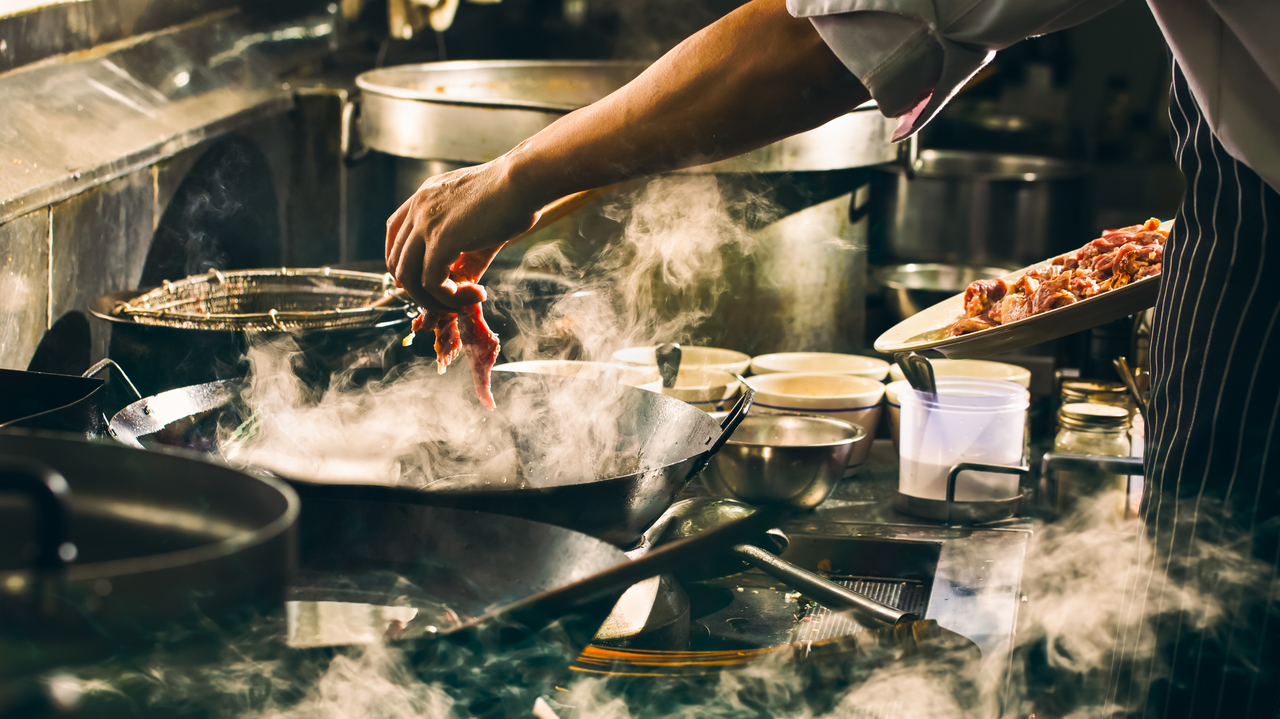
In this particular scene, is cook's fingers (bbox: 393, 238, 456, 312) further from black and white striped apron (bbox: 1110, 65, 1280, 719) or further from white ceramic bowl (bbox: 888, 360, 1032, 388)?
white ceramic bowl (bbox: 888, 360, 1032, 388)

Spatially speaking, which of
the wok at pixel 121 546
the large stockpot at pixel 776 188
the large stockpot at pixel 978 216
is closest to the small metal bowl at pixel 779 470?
the large stockpot at pixel 776 188

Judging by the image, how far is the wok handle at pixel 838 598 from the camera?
1282 mm

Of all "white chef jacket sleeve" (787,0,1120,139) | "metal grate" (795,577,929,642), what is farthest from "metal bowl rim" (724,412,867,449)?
"white chef jacket sleeve" (787,0,1120,139)

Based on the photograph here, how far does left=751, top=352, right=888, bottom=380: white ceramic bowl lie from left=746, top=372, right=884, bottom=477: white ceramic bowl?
0.26ft

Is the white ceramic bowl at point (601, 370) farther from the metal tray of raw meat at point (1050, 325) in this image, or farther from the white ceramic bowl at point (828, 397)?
the metal tray of raw meat at point (1050, 325)

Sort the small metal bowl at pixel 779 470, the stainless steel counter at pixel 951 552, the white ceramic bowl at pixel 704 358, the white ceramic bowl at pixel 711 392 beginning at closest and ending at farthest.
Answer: the stainless steel counter at pixel 951 552
the small metal bowl at pixel 779 470
the white ceramic bowl at pixel 711 392
the white ceramic bowl at pixel 704 358

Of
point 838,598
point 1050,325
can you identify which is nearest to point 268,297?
point 838,598

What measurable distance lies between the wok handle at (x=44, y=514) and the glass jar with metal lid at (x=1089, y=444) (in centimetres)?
177

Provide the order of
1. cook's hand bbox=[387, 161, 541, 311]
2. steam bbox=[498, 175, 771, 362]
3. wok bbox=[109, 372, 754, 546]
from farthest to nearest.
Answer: steam bbox=[498, 175, 771, 362] → cook's hand bbox=[387, 161, 541, 311] → wok bbox=[109, 372, 754, 546]

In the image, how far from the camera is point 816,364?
7.90 ft

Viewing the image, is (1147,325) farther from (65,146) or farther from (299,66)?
(299,66)

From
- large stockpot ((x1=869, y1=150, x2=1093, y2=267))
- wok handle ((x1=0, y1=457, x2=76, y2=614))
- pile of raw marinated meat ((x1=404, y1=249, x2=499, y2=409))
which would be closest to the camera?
wok handle ((x1=0, y1=457, x2=76, y2=614))

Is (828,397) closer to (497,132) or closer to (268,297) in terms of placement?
(497,132)

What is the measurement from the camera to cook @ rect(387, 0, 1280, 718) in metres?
1.02
